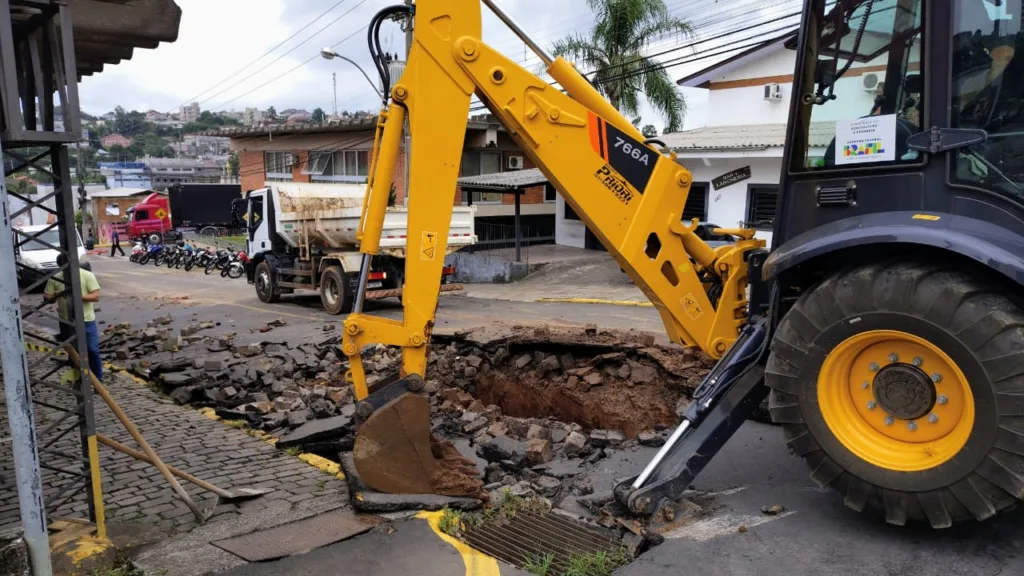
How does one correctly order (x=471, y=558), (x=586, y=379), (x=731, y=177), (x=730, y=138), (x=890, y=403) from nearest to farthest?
(x=890, y=403)
(x=471, y=558)
(x=586, y=379)
(x=731, y=177)
(x=730, y=138)

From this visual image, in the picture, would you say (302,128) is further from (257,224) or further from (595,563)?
(595,563)

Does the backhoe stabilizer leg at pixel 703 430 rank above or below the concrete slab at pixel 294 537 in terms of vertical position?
above

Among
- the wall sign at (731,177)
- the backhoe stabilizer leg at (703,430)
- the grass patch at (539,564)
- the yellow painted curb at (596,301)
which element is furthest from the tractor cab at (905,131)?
the wall sign at (731,177)

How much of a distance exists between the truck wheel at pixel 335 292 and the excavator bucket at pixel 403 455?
10809 mm

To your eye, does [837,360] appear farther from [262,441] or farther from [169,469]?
[262,441]

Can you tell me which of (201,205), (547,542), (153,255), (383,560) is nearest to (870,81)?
(547,542)

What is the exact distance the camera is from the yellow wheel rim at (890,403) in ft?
12.0

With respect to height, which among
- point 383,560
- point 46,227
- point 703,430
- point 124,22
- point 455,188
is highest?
point 124,22

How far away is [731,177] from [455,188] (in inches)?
582

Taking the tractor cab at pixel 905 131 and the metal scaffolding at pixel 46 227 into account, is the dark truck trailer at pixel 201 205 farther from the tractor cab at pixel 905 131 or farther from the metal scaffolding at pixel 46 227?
the tractor cab at pixel 905 131

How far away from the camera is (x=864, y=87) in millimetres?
4098

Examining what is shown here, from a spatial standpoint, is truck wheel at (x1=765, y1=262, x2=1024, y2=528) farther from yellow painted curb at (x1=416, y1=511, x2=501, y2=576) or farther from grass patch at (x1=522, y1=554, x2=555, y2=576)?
yellow painted curb at (x1=416, y1=511, x2=501, y2=576)

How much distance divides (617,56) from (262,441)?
18.5 m

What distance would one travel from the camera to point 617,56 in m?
22.2
